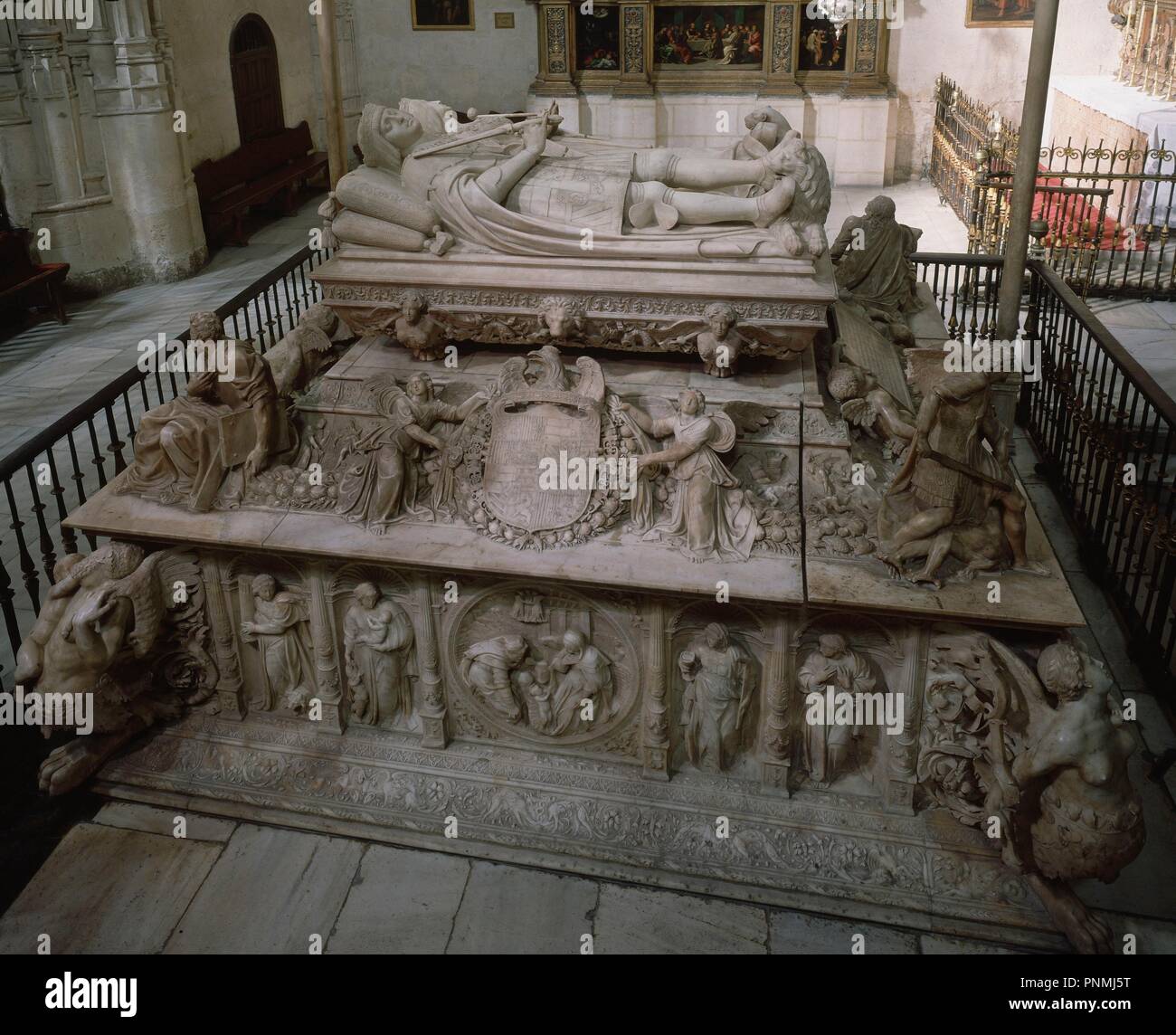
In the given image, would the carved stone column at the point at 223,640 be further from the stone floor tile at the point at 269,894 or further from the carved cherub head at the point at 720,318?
the carved cherub head at the point at 720,318

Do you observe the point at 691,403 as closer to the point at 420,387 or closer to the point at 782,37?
the point at 420,387

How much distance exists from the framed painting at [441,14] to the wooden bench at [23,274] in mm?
6980

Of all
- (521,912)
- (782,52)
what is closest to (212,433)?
(521,912)

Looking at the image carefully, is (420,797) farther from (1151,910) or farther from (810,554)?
(1151,910)

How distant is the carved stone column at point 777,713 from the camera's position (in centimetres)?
409

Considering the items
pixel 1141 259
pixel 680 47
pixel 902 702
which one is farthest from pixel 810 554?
pixel 680 47

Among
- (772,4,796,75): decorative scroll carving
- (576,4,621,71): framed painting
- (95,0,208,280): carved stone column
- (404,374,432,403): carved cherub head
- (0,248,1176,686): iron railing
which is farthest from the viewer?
(576,4,621,71): framed painting

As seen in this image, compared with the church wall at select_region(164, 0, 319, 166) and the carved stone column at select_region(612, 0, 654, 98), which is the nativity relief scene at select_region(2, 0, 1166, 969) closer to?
the church wall at select_region(164, 0, 319, 166)

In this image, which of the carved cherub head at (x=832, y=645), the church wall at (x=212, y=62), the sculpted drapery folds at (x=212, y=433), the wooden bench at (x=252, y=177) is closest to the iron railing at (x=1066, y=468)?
the sculpted drapery folds at (x=212, y=433)

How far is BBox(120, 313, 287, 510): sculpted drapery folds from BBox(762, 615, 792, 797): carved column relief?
2.22 metres

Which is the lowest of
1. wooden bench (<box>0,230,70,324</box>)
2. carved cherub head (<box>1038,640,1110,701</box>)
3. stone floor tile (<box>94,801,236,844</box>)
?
stone floor tile (<box>94,801,236,844</box>)

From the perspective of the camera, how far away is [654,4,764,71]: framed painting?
43.5 feet

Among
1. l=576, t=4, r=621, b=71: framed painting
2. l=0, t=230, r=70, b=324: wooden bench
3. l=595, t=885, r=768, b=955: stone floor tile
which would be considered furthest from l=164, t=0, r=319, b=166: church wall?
l=595, t=885, r=768, b=955: stone floor tile
